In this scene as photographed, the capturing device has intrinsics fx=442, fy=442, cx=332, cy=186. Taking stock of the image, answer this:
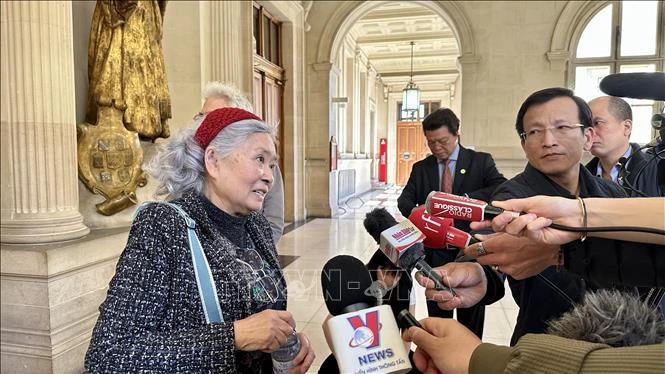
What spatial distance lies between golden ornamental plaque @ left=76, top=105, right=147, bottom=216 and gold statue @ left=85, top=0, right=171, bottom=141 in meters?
0.07

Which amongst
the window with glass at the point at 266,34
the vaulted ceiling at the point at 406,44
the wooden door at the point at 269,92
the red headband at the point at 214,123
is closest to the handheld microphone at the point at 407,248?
the red headband at the point at 214,123

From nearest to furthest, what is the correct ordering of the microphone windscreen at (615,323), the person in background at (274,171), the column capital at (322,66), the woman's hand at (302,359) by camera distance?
the microphone windscreen at (615,323), the woman's hand at (302,359), the person in background at (274,171), the column capital at (322,66)

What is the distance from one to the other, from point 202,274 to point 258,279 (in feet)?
0.63

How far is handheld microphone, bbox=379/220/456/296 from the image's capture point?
969mm

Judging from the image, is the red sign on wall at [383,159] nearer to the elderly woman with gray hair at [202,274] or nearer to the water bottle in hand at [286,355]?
the elderly woman with gray hair at [202,274]

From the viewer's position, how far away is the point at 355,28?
497 inches

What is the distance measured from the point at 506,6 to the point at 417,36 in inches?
227

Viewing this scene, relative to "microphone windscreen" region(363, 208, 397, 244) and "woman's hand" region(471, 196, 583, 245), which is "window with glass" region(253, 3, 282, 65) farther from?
"woman's hand" region(471, 196, 583, 245)

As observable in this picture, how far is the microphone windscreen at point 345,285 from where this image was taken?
3.25 feet

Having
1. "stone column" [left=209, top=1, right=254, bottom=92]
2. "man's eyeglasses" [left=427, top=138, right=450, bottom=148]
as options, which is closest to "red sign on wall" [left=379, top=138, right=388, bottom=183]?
"stone column" [left=209, top=1, right=254, bottom=92]

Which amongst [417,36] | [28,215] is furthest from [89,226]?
[417,36]

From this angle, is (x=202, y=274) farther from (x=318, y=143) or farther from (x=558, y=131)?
(x=318, y=143)

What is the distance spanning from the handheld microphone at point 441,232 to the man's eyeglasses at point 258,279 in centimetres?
→ 47

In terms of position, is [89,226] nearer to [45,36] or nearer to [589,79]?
[45,36]
